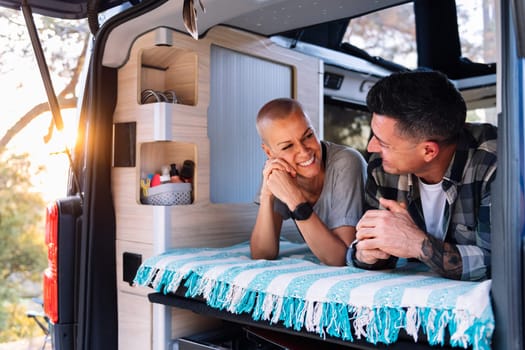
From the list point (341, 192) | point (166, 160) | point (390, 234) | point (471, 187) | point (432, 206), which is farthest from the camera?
point (166, 160)

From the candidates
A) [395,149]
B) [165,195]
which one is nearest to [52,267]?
[165,195]

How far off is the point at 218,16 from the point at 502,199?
1.22 m

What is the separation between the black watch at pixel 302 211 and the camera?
1902mm

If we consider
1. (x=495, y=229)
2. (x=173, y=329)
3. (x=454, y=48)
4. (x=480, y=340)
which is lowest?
(x=173, y=329)

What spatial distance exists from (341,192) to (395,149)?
0.41m

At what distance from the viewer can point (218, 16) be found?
208cm

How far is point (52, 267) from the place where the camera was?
7.13ft

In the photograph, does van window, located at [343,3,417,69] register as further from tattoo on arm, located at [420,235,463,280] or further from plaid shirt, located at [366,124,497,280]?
tattoo on arm, located at [420,235,463,280]

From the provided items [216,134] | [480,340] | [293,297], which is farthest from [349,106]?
[480,340]

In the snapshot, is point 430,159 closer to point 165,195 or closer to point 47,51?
point 165,195

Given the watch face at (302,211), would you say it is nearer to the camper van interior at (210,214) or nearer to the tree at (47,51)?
the camper van interior at (210,214)

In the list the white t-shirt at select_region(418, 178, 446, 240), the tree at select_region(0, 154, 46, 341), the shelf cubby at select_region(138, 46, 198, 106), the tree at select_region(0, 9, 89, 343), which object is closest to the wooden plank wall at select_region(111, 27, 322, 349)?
the shelf cubby at select_region(138, 46, 198, 106)

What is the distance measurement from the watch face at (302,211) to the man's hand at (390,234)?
0.90 feet

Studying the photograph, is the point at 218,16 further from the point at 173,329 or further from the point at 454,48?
the point at 454,48
